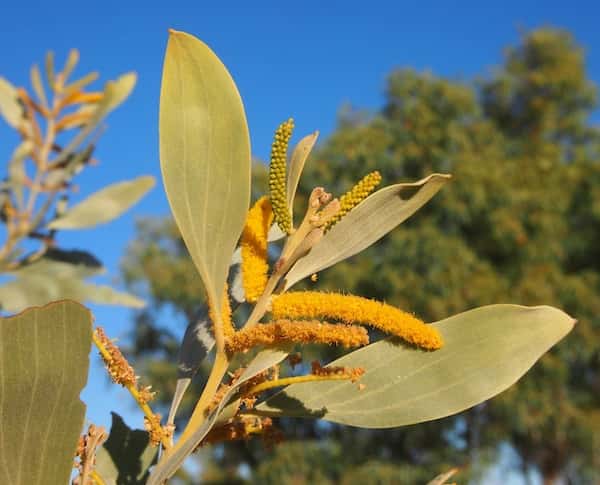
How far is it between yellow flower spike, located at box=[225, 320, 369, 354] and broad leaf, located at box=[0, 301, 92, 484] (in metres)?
0.13

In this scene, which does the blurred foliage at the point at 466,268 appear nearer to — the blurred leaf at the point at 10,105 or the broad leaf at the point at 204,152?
the blurred leaf at the point at 10,105

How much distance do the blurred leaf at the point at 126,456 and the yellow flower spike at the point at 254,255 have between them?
0.20 meters

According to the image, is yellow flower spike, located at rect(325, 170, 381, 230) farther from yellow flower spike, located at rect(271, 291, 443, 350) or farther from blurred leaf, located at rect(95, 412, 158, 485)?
blurred leaf, located at rect(95, 412, 158, 485)

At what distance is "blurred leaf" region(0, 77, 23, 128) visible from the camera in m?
1.72

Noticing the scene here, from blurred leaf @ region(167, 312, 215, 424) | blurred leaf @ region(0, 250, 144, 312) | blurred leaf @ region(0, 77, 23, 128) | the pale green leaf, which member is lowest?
blurred leaf @ region(167, 312, 215, 424)

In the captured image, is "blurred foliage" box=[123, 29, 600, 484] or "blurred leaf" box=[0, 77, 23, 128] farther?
"blurred foliage" box=[123, 29, 600, 484]

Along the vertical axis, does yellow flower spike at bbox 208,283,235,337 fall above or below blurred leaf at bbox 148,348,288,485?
above

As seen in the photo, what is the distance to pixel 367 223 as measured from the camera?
24.5 inches

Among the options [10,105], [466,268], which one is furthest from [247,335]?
[466,268]

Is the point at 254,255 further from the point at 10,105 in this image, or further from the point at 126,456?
the point at 10,105

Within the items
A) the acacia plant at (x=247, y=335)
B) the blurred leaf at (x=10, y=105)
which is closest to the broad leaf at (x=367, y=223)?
the acacia plant at (x=247, y=335)

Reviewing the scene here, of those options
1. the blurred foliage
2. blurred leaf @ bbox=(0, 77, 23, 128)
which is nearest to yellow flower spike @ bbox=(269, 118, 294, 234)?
blurred leaf @ bbox=(0, 77, 23, 128)

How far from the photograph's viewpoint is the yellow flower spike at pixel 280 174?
1.81 ft

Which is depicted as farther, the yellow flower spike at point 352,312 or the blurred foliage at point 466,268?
the blurred foliage at point 466,268
